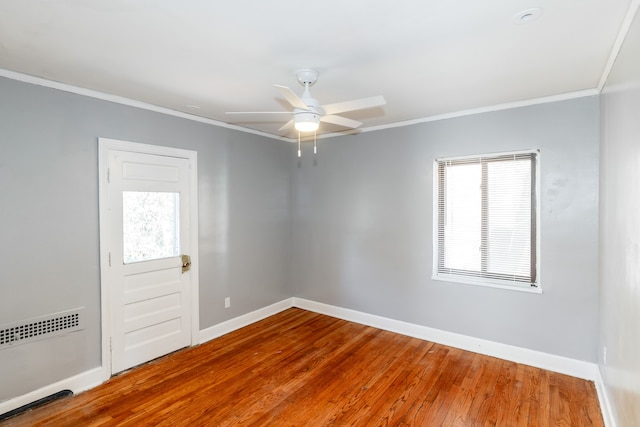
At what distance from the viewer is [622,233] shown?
185cm

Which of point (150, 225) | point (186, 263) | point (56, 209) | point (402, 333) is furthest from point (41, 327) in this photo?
point (402, 333)

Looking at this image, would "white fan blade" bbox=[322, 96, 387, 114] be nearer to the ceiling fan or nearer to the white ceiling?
the ceiling fan

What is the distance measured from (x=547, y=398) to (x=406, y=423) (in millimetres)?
1245

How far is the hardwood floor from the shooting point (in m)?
2.40

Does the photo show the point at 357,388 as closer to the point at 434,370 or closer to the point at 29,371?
the point at 434,370

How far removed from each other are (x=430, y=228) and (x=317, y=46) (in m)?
2.46

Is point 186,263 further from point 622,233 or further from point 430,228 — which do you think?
point 622,233

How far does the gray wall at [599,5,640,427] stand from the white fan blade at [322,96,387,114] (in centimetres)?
127

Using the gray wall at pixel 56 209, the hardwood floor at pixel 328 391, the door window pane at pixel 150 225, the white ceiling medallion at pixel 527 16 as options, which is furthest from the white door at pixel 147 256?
the white ceiling medallion at pixel 527 16

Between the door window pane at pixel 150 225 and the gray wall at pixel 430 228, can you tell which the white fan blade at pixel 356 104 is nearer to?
the gray wall at pixel 430 228

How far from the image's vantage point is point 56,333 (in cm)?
263

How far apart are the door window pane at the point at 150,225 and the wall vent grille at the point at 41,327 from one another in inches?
24.1

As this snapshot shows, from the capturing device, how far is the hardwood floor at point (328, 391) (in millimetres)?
2398

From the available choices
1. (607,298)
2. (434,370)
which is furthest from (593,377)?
(434,370)
